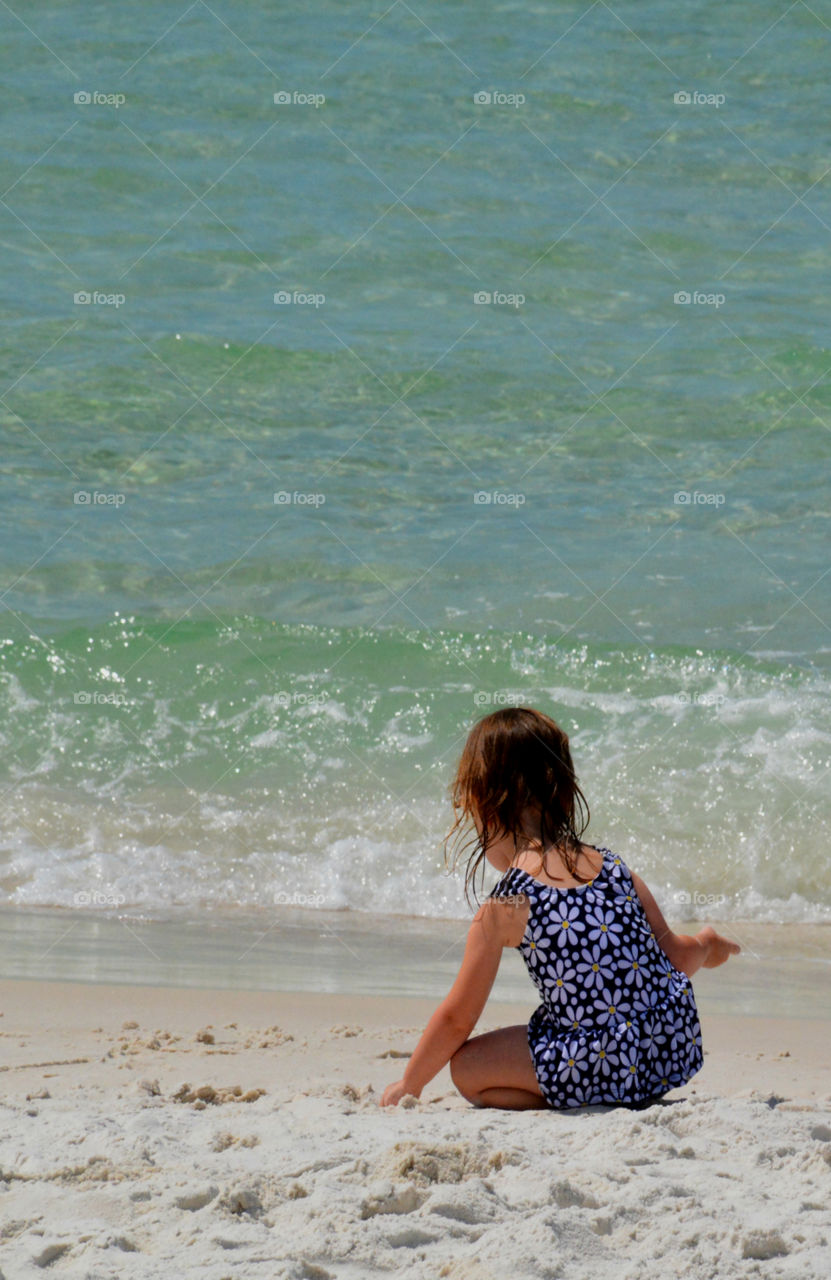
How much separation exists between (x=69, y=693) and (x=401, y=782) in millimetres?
1774

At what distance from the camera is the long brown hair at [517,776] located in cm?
274

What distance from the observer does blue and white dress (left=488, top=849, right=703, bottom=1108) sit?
2725 millimetres

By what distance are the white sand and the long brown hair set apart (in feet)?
1.83

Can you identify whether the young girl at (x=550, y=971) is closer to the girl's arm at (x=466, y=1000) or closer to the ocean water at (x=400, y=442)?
the girl's arm at (x=466, y=1000)

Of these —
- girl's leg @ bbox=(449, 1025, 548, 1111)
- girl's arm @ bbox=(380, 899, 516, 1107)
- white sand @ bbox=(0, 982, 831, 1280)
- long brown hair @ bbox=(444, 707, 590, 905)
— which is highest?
long brown hair @ bbox=(444, 707, 590, 905)

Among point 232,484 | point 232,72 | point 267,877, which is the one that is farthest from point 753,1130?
point 232,72

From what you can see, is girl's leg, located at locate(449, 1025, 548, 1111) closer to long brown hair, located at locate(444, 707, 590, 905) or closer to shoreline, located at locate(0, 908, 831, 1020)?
long brown hair, located at locate(444, 707, 590, 905)

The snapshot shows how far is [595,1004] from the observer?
273 centimetres

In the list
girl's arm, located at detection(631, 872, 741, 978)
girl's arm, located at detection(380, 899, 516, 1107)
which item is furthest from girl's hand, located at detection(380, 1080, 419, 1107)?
girl's arm, located at detection(631, 872, 741, 978)

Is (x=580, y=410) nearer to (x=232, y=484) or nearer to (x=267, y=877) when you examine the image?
(x=232, y=484)

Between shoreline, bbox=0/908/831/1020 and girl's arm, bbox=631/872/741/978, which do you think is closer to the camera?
girl's arm, bbox=631/872/741/978

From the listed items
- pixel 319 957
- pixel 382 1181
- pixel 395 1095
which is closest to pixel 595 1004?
pixel 395 1095

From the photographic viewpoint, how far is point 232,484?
821 cm

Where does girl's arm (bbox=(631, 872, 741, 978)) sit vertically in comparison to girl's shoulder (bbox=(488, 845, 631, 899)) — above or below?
below
